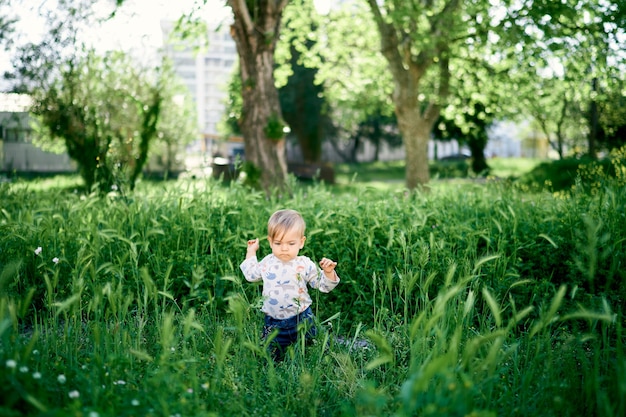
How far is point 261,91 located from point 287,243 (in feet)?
20.2

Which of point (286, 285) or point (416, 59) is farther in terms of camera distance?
point (416, 59)

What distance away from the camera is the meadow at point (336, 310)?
2.48 meters

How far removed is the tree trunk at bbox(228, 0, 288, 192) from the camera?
922 cm

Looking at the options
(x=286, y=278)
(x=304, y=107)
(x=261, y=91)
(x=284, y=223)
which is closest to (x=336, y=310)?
(x=286, y=278)

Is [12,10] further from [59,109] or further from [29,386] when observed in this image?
[29,386]

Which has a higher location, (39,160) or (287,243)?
(39,160)

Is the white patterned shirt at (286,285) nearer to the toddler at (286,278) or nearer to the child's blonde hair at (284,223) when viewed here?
the toddler at (286,278)

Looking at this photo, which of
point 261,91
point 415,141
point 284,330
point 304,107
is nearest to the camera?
point 284,330

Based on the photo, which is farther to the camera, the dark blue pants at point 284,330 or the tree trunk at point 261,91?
the tree trunk at point 261,91

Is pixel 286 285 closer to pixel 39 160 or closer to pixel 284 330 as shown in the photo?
pixel 284 330

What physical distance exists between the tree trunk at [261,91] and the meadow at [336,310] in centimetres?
258

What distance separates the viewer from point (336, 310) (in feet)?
15.1

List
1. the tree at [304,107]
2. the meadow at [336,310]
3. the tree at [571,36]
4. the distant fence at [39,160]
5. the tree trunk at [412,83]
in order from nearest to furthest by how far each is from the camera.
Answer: the meadow at [336,310]
the tree at [571,36]
the tree trunk at [412,83]
the distant fence at [39,160]
the tree at [304,107]

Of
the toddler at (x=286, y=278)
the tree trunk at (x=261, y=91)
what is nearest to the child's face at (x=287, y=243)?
the toddler at (x=286, y=278)
